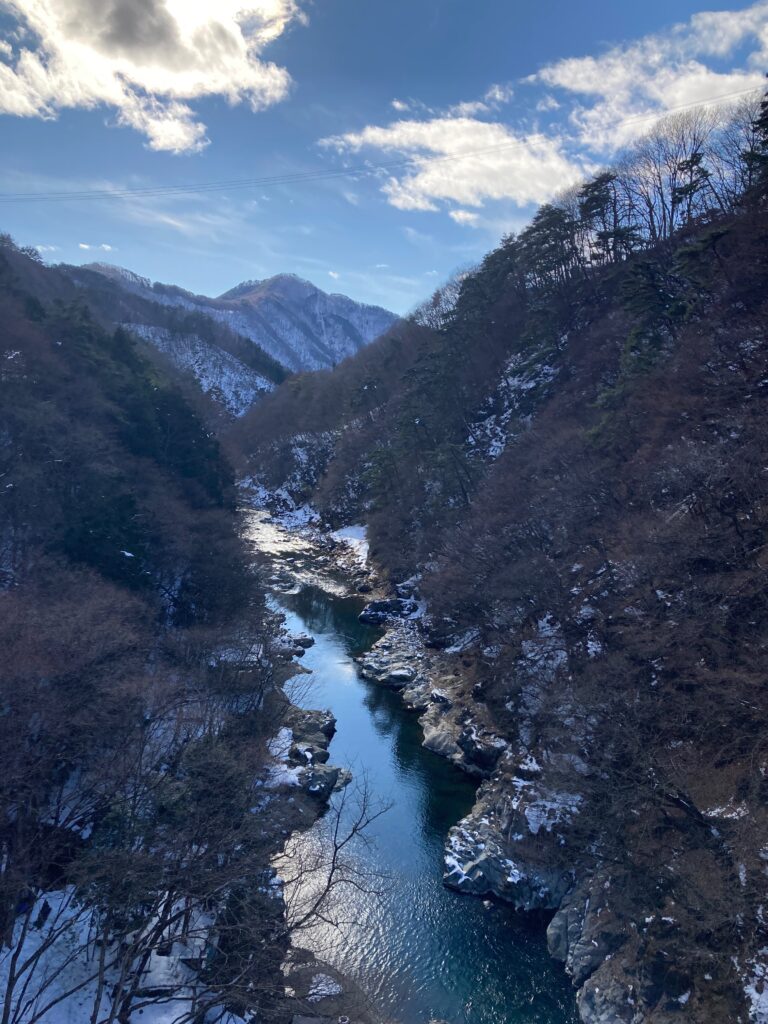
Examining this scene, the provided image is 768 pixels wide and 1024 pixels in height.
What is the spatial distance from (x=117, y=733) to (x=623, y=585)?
48.2 ft

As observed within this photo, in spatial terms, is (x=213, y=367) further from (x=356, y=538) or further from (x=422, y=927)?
(x=422, y=927)

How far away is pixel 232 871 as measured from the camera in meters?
10.4

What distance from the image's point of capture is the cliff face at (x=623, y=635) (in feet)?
35.8

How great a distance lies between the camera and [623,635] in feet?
54.5

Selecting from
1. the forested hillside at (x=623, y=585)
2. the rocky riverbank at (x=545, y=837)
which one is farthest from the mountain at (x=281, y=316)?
the rocky riverbank at (x=545, y=837)

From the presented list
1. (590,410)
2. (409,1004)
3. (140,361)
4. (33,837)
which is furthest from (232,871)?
(140,361)

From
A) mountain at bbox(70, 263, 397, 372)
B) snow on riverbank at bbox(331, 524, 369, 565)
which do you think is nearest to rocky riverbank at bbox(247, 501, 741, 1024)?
snow on riverbank at bbox(331, 524, 369, 565)

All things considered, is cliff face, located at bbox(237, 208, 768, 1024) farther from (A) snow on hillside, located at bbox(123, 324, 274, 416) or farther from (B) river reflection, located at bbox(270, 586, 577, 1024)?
(A) snow on hillside, located at bbox(123, 324, 274, 416)

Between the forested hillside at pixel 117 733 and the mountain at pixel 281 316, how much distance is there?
348 feet

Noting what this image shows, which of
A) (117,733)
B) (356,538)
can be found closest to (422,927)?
(117,733)

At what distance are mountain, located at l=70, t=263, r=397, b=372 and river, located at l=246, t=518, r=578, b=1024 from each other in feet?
379

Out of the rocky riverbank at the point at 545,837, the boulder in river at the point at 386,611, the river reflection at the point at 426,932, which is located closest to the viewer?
the rocky riverbank at the point at 545,837

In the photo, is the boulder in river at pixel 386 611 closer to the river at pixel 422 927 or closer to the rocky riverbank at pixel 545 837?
the rocky riverbank at pixel 545 837

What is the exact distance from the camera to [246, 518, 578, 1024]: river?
10883 mm
